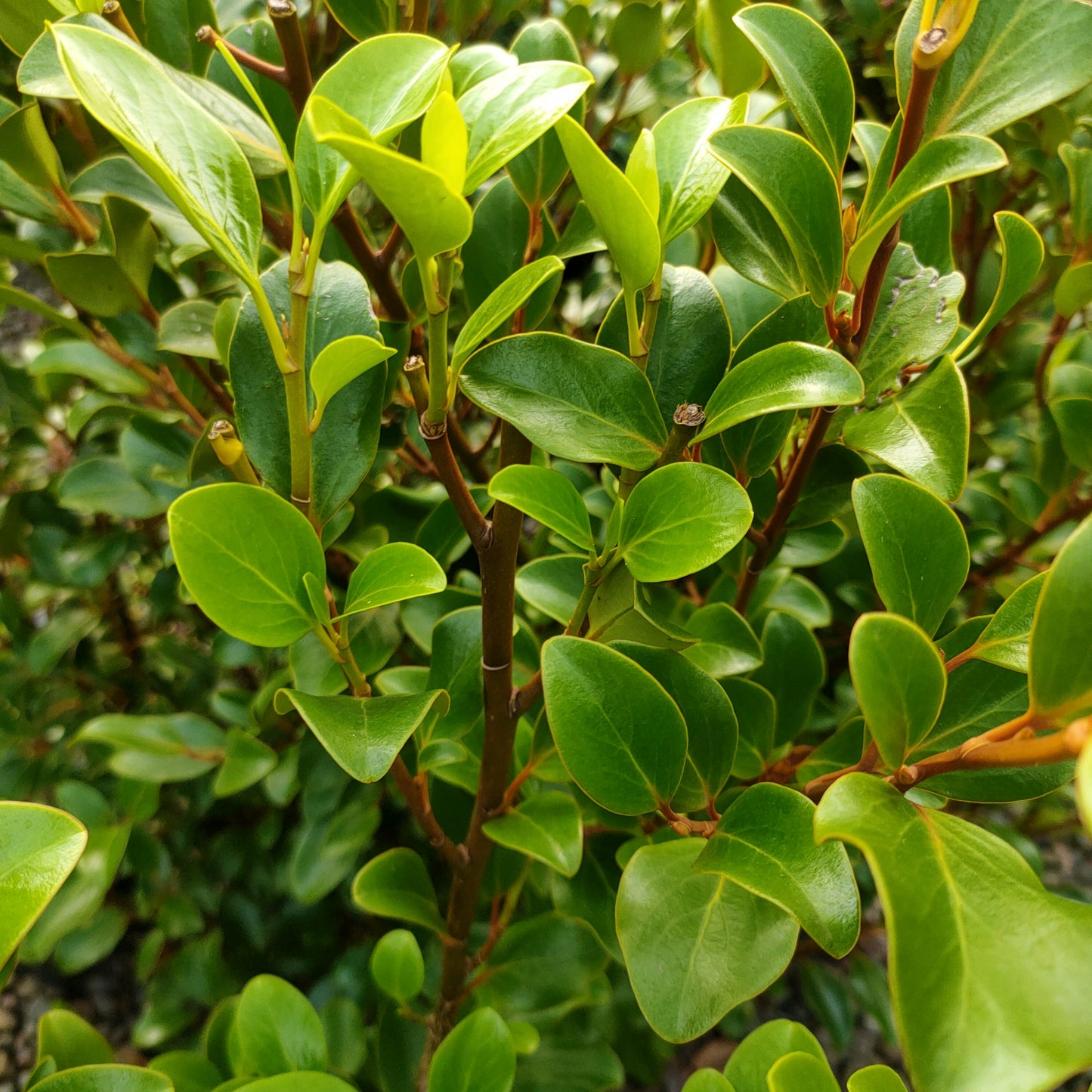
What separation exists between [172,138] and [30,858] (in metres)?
0.29

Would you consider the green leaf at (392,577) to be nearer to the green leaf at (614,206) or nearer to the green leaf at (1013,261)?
the green leaf at (614,206)

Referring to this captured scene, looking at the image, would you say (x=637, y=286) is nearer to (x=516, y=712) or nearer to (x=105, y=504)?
(x=516, y=712)

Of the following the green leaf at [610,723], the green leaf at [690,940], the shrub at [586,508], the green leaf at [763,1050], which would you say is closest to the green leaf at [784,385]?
the shrub at [586,508]

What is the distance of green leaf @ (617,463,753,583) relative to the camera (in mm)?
334

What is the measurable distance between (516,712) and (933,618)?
233mm

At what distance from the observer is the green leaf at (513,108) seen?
0.32 metres

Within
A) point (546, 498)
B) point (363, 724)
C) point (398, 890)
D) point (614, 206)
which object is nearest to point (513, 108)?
point (614, 206)

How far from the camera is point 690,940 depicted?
0.39m

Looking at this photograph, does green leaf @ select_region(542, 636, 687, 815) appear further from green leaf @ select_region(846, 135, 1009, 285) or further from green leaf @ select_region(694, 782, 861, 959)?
green leaf @ select_region(846, 135, 1009, 285)

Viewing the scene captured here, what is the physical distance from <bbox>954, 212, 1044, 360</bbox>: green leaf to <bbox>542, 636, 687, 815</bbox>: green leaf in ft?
0.81

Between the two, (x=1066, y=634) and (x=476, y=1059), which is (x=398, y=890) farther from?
(x=1066, y=634)

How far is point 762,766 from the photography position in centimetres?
54

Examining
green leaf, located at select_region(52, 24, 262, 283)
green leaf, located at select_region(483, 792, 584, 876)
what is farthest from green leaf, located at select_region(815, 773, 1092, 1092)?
green leaf, located at select_region(52, 24, 262, 283)

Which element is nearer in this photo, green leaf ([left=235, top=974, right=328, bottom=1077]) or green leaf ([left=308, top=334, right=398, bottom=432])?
green leaf ([left=308, top=334, right=398, bottom=432])
